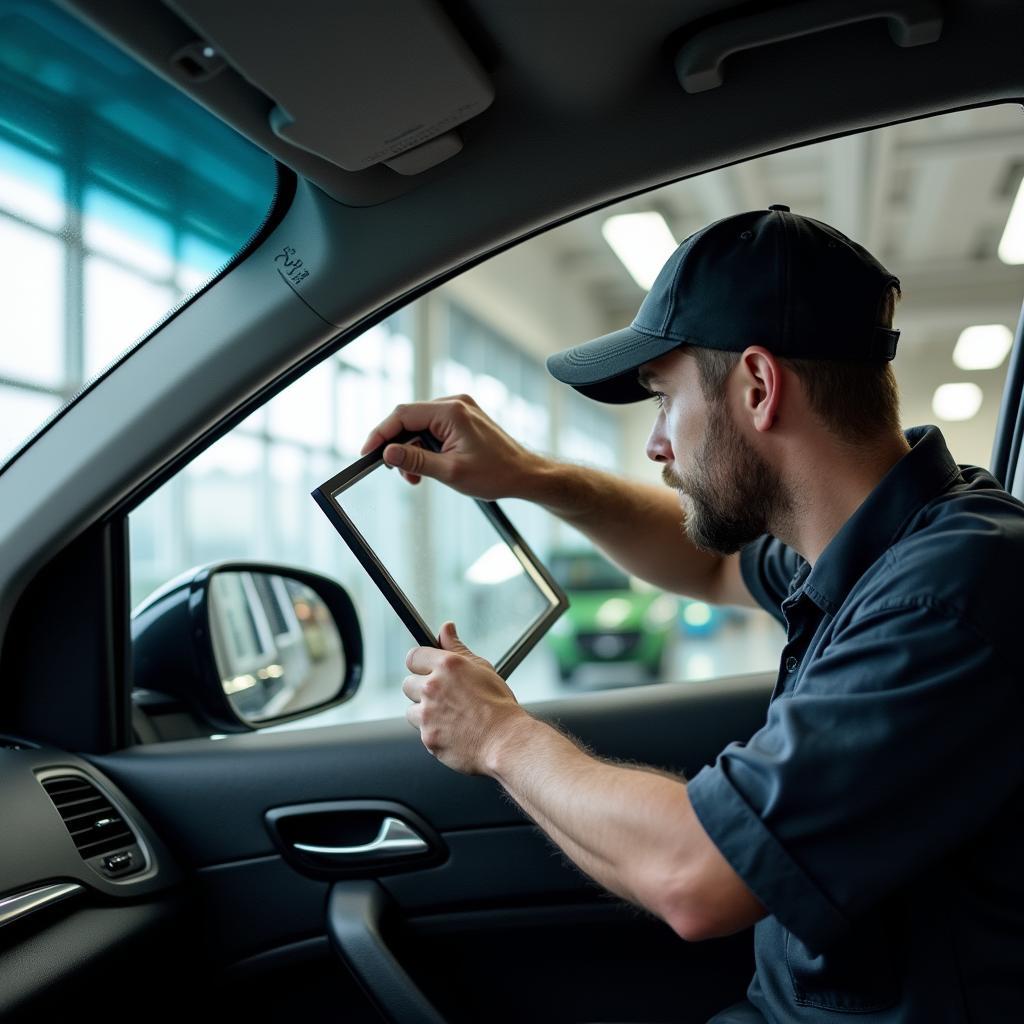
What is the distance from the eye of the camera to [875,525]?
117cm

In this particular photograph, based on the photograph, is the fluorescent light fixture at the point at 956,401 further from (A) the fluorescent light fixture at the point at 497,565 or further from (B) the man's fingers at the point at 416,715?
(B) the man's fingers at the point at 416,715

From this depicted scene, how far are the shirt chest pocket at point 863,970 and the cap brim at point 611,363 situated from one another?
699mm

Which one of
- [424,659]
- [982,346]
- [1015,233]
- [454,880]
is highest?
[1015,233]

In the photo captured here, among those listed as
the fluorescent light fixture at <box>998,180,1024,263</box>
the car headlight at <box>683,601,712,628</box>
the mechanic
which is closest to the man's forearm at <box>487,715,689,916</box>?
the mechanic

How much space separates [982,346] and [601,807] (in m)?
10.9

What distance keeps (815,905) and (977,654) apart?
271 mm

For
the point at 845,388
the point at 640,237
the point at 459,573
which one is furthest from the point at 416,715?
the point at 640,237

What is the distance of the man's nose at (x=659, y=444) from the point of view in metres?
1.43

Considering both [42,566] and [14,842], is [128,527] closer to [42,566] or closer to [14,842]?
[42,566]

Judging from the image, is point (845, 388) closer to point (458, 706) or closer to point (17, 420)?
point (458, 706)


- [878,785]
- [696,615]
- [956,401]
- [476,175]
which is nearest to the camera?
[878,785]

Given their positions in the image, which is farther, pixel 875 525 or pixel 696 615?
pixel 696 615

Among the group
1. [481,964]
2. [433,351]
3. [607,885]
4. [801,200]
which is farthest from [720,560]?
[801,200]

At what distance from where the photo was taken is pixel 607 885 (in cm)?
108
